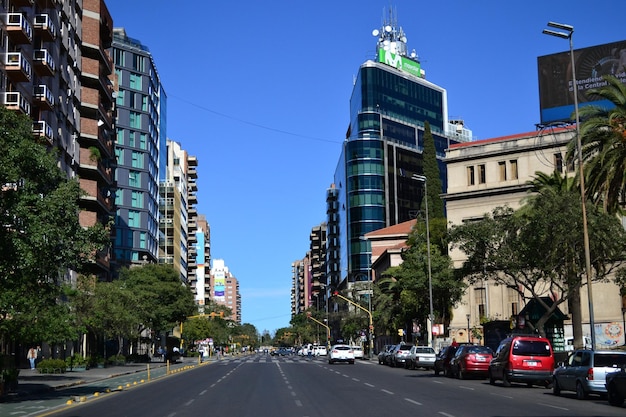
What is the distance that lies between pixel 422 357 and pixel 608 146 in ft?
83.9

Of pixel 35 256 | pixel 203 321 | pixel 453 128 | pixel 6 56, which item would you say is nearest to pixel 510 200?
pixel 6 56

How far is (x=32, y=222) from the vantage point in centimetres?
2752

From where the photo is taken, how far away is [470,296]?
77.7 m

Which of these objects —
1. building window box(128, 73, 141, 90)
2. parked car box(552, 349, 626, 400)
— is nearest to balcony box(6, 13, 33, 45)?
parked car box(552, 349, 626, 400)

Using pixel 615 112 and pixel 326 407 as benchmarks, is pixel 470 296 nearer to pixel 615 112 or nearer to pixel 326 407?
pixel 615 112

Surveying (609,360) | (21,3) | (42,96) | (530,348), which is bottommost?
(609,360)

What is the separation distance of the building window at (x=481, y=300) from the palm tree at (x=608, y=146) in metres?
38.3

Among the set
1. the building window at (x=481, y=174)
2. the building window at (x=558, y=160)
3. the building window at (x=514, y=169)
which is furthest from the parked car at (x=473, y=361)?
the building window at (x=481, y=174)

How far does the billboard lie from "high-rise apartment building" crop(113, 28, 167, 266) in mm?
60627

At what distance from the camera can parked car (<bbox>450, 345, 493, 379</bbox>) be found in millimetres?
41156

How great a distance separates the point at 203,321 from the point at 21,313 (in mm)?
104110

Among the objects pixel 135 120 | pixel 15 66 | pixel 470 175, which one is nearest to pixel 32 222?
pixel 15 66

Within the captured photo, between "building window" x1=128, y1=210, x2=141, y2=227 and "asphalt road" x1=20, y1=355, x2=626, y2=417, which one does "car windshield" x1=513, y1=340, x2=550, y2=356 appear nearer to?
"asphalt road" x1=20, y1=355, x2=626, y2=417

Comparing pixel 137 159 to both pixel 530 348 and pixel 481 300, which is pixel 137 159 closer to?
pixel 481 300
